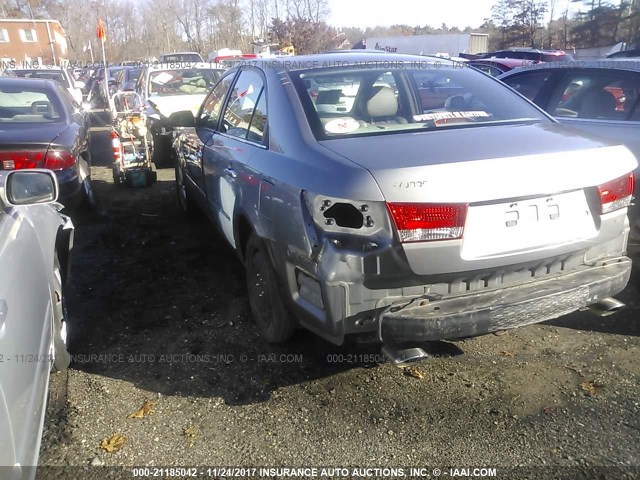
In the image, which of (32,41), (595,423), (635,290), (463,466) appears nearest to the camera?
(463,466)

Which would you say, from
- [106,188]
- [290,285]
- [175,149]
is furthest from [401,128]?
[106,188]

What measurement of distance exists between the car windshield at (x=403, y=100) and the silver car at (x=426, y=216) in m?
0.02

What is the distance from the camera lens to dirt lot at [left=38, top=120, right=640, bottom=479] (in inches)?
102

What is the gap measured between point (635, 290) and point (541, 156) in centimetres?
223

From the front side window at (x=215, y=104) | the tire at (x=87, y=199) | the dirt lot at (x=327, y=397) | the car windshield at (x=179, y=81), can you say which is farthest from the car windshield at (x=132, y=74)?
the dirt lot at (x=327, y=397)

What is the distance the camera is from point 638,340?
11.5ft

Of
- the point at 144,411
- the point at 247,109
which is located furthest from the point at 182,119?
the point at 144,411

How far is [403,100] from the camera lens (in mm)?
3699

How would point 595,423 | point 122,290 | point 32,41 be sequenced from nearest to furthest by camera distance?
point 595,423 → point 122,290 → point 32,41

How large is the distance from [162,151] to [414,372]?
24.4 feet

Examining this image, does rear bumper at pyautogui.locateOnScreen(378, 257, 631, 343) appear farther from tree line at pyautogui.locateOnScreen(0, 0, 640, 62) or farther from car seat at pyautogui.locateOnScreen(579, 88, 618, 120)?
tree line at pyautogui.locateOnScreen(0, 0, 640, 62)

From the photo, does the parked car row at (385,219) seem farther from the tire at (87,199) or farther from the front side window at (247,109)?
the tire at (87,199)

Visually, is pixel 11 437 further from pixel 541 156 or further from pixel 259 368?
pixel 541 156

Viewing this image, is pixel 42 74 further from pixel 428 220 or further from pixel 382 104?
pixel 428 220
